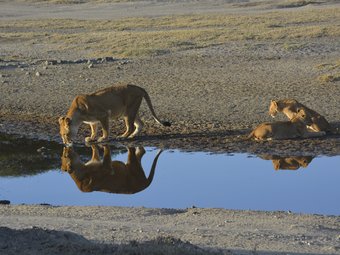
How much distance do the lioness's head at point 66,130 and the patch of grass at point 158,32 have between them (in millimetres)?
11651

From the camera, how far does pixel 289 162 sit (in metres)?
14.8

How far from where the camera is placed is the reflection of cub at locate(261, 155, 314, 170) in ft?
47.8

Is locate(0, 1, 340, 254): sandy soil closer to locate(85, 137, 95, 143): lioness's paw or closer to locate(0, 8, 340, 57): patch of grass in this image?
locate(85, 137, 95, 143): lioness's paw

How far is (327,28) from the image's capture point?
32.5 meters

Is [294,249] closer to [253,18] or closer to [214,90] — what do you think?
[214,90]

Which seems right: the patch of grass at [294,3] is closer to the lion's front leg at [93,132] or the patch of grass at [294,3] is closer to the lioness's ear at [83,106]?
the lion's front leg at [93,132]

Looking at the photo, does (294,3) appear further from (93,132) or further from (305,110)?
(93,132)

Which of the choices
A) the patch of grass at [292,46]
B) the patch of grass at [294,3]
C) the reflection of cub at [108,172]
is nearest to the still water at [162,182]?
the reflection of cub at [108,172]

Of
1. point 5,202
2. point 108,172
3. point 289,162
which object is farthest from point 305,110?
point 5,202

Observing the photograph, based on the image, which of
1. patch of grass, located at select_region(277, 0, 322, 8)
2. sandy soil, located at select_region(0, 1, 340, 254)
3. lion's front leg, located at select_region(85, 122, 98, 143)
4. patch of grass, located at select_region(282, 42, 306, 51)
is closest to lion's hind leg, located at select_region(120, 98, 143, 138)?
sandy soil, located at select_region(0, 1, 340, 254)

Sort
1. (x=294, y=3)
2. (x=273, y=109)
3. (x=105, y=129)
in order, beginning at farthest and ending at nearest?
(x=294, y=3), (x=273, y=109), (x=105, y=129)

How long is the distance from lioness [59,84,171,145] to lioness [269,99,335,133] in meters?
2.01

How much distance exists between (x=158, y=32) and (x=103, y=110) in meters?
20.1

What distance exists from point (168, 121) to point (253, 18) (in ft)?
81.0
